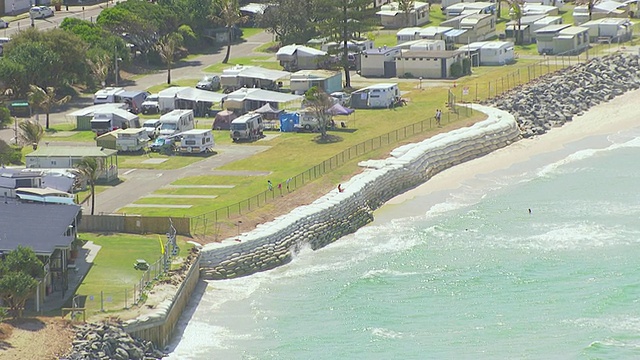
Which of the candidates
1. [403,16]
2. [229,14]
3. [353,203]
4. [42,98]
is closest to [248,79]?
[42,98]

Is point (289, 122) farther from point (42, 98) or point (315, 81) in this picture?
point (42, 98)

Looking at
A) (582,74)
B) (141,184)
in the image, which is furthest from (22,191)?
(582,74)

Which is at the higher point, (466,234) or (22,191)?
(22,191)

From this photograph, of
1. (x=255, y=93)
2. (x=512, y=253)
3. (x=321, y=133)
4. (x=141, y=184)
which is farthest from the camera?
(x=255, y=93)

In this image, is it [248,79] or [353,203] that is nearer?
[353,203]

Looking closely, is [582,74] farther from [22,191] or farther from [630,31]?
[22,191]

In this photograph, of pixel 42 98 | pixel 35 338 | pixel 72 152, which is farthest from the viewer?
pixel 42 98

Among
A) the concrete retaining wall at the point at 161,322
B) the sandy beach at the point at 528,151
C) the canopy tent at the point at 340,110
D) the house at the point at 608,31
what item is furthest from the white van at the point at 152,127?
the house at the point at 608,31

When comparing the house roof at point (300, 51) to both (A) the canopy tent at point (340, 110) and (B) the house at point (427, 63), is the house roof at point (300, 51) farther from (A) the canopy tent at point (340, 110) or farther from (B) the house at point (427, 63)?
(A) the canopy tent at point (340, 110)
